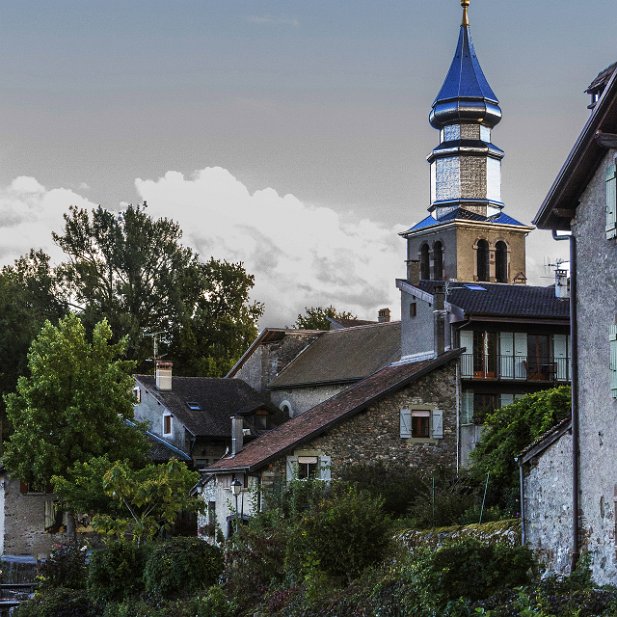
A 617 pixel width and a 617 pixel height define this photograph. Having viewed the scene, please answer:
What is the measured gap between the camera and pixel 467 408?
44.1 metres

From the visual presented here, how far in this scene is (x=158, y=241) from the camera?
72.2m

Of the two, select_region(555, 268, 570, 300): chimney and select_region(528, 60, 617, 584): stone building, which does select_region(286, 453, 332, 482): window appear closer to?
select_region(555, 268, 570, 300): chimney

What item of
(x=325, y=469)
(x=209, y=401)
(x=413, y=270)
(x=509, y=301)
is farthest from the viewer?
(x=209, y=401)

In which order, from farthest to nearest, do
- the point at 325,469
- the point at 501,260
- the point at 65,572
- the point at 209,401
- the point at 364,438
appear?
1. the point at 501,260
2. the point at 209,401
3. the point at 364,438
4. the point at 325,469
5. the point at 65,572

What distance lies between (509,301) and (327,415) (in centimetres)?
756

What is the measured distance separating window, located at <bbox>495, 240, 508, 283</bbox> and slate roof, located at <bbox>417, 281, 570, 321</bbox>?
21.9m

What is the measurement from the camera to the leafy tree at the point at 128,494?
4072cm

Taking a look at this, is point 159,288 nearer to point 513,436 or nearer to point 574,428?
point 513,436

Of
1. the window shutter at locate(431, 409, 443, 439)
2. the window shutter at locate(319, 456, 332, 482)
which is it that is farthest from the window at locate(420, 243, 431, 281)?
the window shutter at locate(319, 456, 332, 482)

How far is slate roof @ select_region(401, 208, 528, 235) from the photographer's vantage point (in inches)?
2702

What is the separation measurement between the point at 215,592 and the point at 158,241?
44674mm

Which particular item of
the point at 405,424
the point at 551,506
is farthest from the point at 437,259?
the point at 551,506

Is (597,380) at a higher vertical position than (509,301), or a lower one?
lower

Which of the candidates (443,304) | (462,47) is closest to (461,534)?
(443,304)
